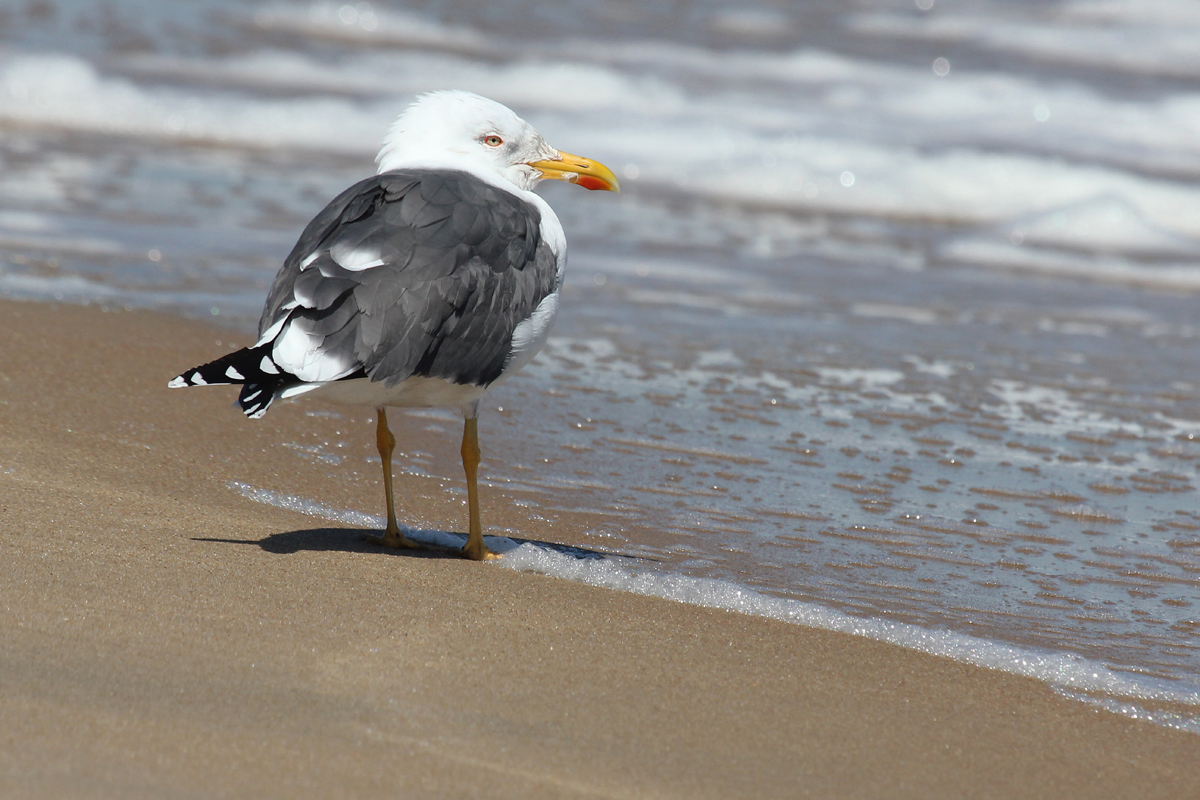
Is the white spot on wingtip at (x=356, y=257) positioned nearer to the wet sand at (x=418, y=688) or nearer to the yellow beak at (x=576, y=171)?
the wet sand at (x=418, y=688)

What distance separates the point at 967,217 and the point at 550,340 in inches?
233

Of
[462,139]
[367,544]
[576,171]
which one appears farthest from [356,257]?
[576,171]

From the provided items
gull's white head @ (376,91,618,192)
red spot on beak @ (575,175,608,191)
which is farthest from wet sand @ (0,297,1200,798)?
red spot on beak @ (575,175,608,191)

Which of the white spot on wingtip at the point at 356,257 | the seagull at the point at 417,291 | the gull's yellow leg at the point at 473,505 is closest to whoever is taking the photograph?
the seagull at the point at 417,291

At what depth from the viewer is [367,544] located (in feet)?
13.5

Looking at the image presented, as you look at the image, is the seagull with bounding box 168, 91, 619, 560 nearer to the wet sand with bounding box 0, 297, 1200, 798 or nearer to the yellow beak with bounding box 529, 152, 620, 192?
the yellow beak with bounding box 529, 152, 620, 192

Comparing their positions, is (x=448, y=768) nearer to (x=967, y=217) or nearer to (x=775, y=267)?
(x=775, y=267)

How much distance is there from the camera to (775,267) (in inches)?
349

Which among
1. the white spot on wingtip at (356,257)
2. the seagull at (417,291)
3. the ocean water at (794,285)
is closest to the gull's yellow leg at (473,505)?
the seagull at (417,291)

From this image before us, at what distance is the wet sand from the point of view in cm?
257

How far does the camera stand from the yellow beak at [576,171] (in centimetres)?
479

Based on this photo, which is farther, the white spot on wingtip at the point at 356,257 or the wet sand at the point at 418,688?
the white spot on wingtip at the point at 356,257

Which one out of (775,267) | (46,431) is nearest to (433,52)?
(775,267)

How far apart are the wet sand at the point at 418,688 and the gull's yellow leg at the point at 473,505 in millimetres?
91
